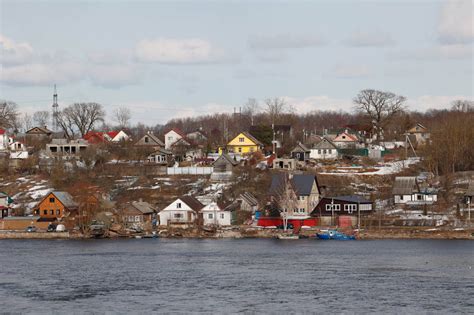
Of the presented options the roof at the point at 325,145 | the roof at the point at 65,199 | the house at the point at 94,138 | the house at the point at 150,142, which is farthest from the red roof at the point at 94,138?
the roof at the point at 65,199

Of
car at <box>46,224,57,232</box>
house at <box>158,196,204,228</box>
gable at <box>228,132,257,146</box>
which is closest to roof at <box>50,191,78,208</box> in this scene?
car at <box>46,224,57,232</box>

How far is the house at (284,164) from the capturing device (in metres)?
91.6

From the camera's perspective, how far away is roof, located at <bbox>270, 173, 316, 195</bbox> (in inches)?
3076

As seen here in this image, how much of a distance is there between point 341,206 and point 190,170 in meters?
21.1

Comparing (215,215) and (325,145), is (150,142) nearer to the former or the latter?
(325,145)

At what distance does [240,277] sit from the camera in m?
47.6

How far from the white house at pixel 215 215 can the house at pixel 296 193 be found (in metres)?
4.31

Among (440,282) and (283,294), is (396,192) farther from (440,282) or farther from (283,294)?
(283,294)

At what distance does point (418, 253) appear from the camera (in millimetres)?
58312

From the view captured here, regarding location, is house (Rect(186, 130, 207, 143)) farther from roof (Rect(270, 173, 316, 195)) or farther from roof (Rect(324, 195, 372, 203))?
roof (Rect(324, 195, 372, 203))

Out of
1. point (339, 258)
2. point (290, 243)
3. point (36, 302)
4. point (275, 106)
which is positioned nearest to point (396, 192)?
point (290, 243)

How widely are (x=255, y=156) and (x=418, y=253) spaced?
40.7 m

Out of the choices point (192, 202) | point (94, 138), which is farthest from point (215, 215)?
point (94, 138)

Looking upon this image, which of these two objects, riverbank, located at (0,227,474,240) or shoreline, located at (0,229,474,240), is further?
riverbank, located at (0,227,474,240)
